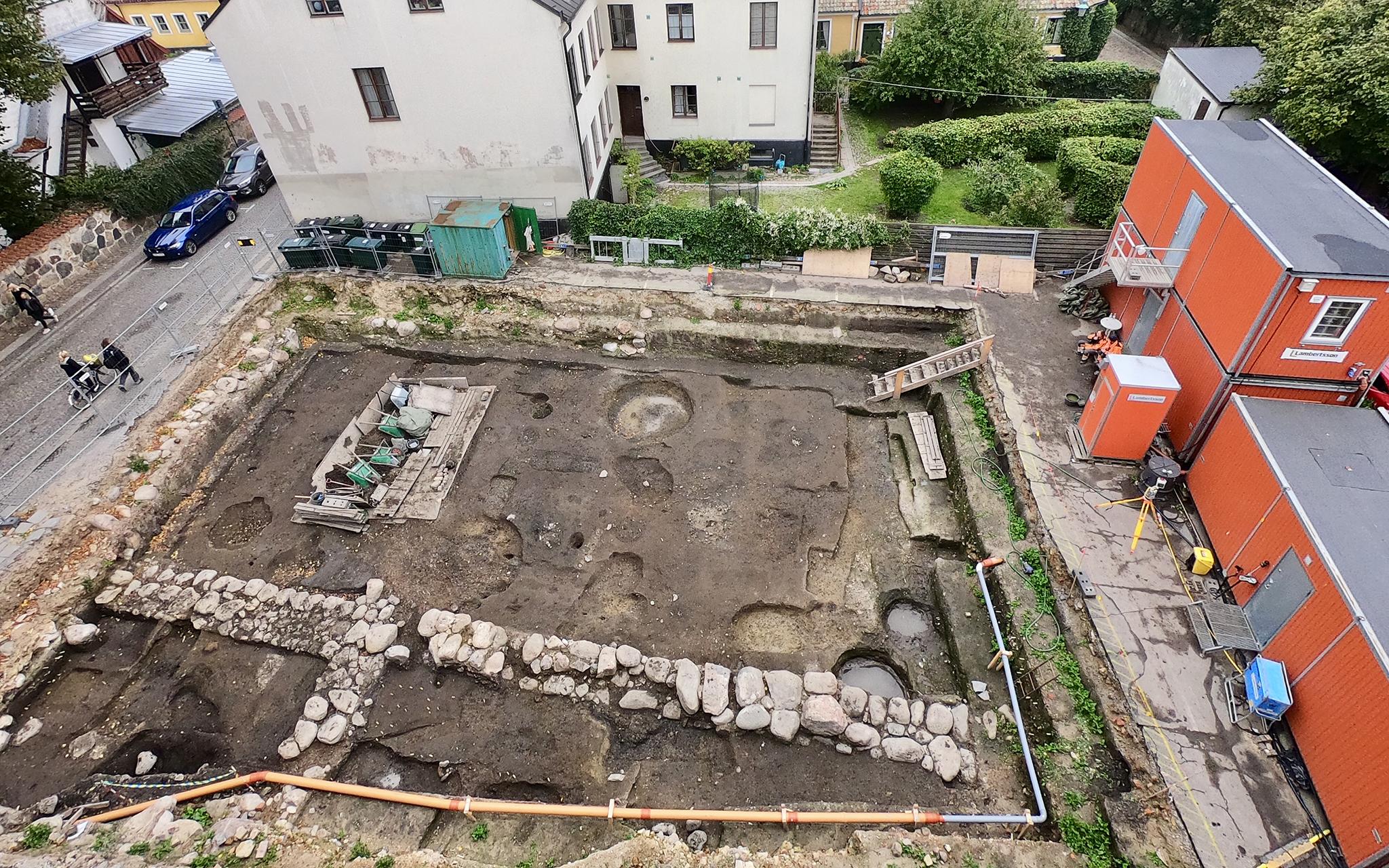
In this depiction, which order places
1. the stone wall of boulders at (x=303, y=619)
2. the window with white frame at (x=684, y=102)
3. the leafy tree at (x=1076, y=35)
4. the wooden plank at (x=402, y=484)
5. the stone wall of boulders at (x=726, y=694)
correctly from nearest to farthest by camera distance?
the stone wall of boulders at (x=726, y=694) < the stone wall of boulders at (x=303, y=619) < the wooden plank at (x=402, y=484) < the window with white frame at (x=684, y=102) < the leafy tree at (x=1076, y=35)

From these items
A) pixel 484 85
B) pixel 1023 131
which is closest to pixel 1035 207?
pixel 1023 131

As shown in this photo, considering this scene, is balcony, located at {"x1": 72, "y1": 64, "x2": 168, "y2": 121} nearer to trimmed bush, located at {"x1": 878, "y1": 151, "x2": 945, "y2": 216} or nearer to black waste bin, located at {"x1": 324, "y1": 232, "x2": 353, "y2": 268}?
black waste bin, located at {"x1": 324, "y1": 232, "x2": 353, "y2": 268}

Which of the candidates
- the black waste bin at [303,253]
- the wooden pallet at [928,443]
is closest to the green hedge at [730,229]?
the wooden pallet at [928,443]

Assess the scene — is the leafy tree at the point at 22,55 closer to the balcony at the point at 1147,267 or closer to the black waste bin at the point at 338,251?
the black waste bin at the point at 338,251

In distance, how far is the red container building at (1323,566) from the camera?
9547 millimetres

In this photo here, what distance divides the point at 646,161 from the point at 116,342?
2072 cm

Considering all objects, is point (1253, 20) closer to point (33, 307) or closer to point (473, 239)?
point (473, 239)

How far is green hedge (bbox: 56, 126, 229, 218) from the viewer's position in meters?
25.9

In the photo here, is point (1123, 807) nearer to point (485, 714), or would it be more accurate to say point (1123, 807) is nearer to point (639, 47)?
point (485, 714)

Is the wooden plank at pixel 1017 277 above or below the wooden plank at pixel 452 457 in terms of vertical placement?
above

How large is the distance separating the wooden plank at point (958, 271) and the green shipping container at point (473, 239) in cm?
1528

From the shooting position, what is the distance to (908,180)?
941 inches

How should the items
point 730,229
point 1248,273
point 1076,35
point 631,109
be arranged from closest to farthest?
point 1248,273 < point 730,229 < point 631,109 < point 1076,35

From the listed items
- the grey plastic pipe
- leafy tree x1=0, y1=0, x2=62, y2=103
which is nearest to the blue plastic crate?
the grey plastic pipe
